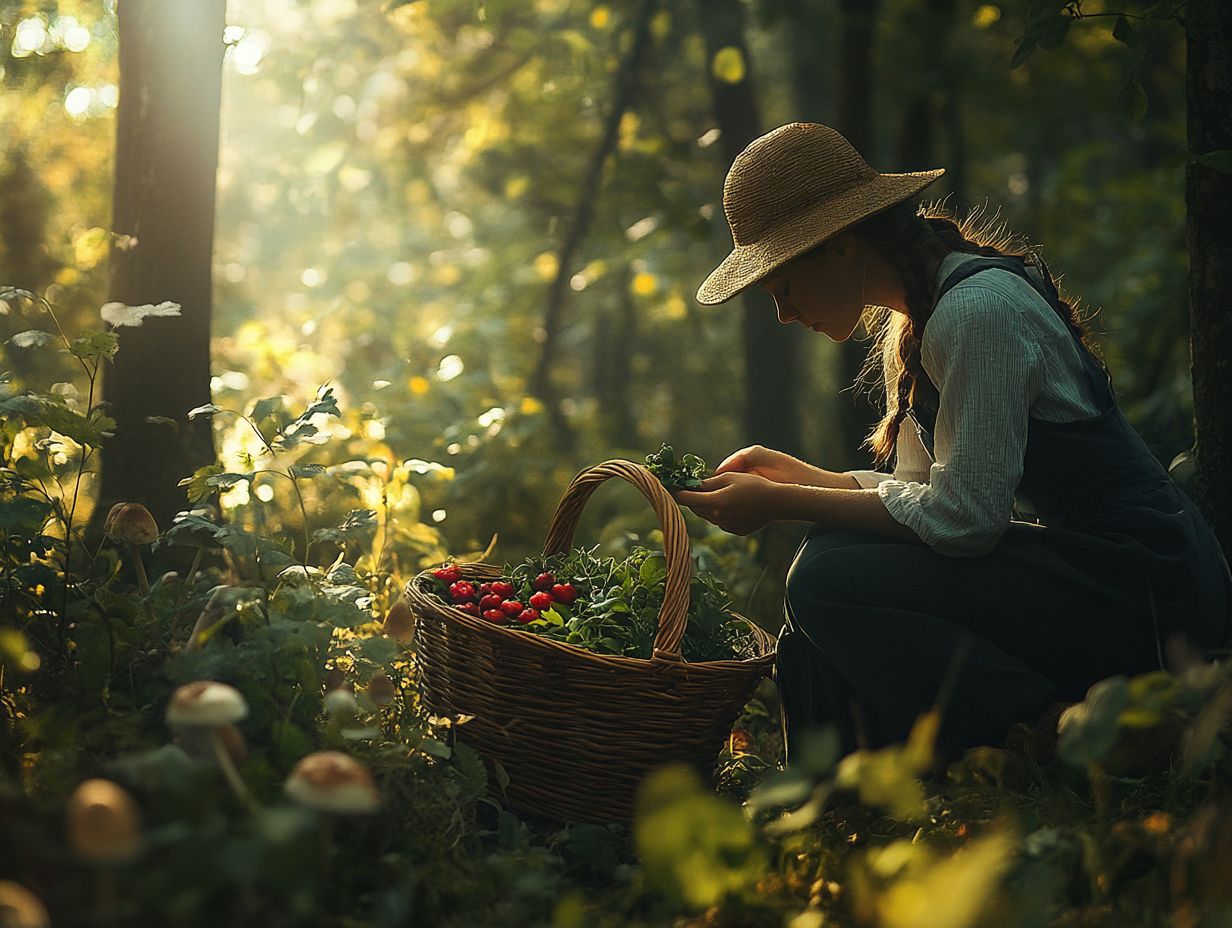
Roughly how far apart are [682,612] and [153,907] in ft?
4.01

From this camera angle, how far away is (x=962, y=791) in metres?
2.19

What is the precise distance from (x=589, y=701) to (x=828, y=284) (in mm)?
1106

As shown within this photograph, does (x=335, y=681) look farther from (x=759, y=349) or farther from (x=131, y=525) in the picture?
(x=759, y=349)

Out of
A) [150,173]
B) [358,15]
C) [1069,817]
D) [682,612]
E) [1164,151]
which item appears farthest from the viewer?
[1164,151]

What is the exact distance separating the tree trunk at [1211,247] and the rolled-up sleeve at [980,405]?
0.80 m

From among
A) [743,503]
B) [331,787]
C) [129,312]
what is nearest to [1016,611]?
[743,503]

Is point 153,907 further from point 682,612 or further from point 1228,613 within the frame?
point 1228,613

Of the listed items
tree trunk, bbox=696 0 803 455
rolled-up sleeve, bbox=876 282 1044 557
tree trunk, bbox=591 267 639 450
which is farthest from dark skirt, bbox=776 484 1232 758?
tree trunk, bbox=591 267 639 450

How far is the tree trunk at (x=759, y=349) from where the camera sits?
6.46 meters

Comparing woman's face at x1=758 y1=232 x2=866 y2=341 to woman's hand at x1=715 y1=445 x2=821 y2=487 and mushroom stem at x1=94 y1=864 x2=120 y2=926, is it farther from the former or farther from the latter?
mushroom stem at x1=94 y1=864 x2=120 y2=926

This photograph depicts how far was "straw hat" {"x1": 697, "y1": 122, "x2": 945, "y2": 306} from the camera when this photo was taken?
247cm

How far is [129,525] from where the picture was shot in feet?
8.20

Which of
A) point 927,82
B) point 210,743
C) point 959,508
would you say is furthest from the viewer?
point 927,82

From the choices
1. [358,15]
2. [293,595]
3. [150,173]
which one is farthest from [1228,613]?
[358,15]
